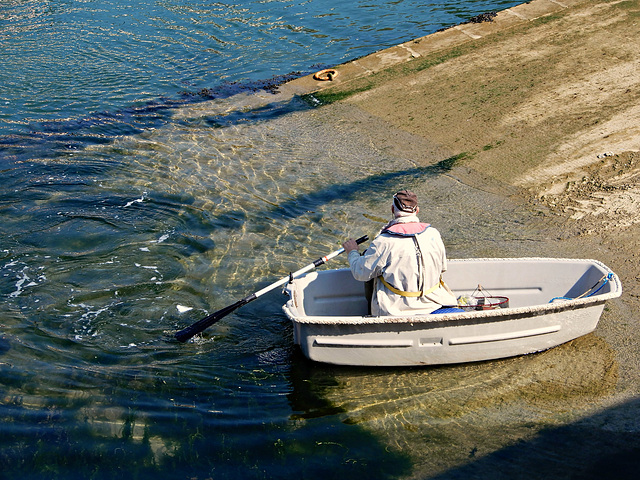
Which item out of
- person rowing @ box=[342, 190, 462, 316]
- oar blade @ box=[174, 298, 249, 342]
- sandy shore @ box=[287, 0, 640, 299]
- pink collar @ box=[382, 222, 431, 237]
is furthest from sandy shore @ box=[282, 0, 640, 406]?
oar blade @ box=[174, 298, 249, 342]

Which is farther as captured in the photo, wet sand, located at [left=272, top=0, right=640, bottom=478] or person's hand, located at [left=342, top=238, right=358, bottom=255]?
person's hand, located at [left=342, top=238, right=358, bottom=255]

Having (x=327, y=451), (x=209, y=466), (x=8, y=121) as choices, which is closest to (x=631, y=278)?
(x=327, y=451)

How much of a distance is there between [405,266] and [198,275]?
3.08m

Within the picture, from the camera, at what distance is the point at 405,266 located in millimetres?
5953

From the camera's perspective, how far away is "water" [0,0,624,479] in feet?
17.7

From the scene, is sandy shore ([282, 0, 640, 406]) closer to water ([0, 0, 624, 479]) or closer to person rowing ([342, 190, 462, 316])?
water ([0, 0, 624, 479])

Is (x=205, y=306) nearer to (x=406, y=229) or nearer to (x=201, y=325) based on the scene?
(x=201, y=325)

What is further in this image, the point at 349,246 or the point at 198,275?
the point at 198,275

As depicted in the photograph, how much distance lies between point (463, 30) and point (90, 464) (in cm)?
1257

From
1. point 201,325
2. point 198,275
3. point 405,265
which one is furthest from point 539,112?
point 201,325

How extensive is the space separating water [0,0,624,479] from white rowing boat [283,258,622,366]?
201 millimetres

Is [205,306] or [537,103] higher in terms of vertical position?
[537,103]

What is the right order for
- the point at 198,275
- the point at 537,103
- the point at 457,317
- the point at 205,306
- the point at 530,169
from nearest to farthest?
the point at 457,317, the point at 205,306, the point at 198,275, the point at 530,169, the point at 537,103

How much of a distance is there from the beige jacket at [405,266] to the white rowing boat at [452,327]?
0.82ft
